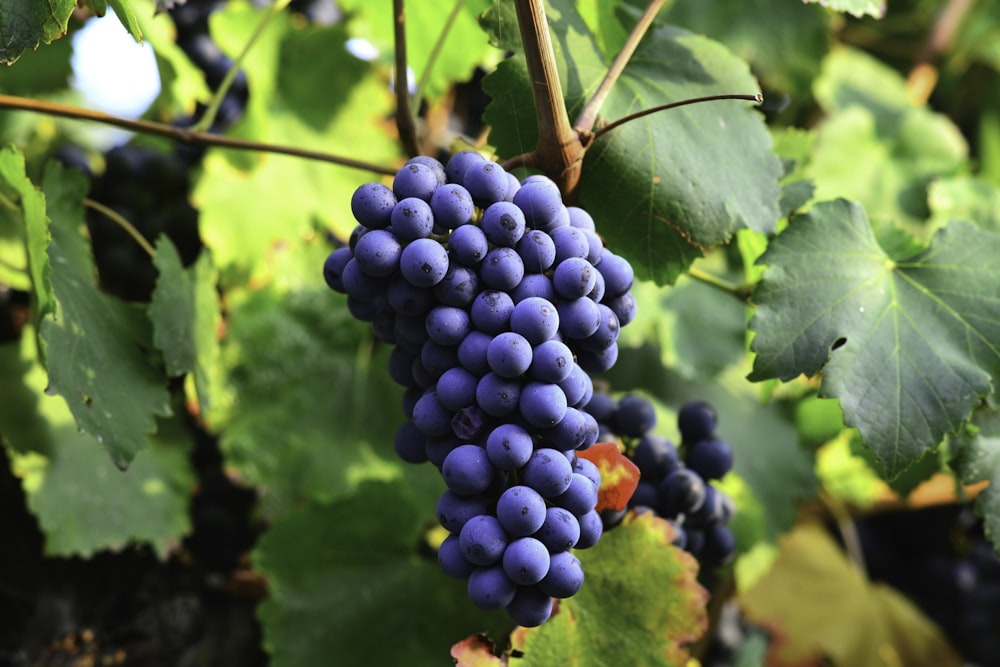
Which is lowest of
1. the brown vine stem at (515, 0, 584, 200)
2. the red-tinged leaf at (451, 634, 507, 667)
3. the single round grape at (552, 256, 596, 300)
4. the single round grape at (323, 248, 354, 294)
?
the red-tinged leaf at (451, 634, 507, 667)

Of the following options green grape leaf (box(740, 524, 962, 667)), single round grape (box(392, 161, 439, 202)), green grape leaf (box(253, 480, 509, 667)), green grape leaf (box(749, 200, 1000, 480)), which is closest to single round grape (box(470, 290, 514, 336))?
single round grape (box(392, 161, 439, 202))

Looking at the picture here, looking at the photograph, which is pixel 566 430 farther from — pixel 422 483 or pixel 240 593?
pixel 240 593

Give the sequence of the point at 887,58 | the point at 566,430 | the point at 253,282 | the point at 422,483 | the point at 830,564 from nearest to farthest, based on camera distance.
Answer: the point at 566,430
the point at 422,483
the point at 253,282
the point at 830,564
the point at 887,58

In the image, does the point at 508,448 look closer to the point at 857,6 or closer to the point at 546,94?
the point at 546,94

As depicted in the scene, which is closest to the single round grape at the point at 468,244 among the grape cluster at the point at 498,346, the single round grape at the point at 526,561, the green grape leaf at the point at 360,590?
the grape cluster at the point at 498,346

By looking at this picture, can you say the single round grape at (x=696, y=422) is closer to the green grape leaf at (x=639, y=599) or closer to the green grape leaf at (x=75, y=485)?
the green grape leaf at (x=639, y=599)

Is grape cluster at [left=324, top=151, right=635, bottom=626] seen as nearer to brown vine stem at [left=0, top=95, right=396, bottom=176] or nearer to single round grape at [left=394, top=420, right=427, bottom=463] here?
single round grape at [left=394, top=420, right=427, bottom=463]

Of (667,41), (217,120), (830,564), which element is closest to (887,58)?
(830,564)
